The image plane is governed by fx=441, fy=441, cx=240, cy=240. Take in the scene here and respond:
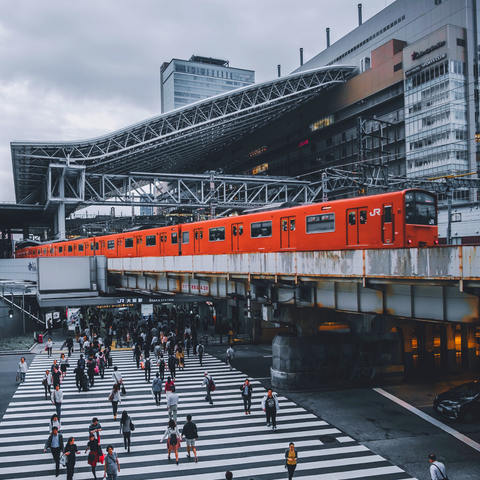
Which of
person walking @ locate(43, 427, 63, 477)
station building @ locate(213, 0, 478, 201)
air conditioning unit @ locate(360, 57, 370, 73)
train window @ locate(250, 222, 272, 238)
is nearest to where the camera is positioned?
person walking @ locate(43, 427, 63, 477)

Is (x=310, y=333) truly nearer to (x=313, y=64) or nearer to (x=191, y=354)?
(x=191, y=354)

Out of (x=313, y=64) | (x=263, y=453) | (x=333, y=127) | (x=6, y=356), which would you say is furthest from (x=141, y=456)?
(x=313, y=64)

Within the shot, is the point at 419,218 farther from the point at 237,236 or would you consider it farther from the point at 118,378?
the point at 118,378

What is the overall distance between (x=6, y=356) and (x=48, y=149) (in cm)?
3541

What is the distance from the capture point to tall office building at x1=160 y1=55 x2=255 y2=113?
156m

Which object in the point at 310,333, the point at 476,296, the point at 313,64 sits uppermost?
the point at 313,64

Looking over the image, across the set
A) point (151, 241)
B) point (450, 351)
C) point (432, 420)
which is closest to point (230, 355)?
point (151, 241)

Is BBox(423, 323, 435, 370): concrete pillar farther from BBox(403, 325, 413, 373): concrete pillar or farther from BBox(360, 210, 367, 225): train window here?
BBox(360, 210, 367, 225): train window

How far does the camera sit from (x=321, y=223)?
18.3 m

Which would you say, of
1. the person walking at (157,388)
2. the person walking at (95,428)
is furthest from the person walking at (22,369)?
the person walking at (95,428)

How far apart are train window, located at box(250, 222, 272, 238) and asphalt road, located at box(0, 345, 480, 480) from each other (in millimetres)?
7375

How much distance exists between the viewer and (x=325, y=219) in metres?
18.1

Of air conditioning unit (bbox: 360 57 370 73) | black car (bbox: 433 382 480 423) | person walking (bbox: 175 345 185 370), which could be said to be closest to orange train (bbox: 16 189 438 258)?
person walking (bbox: 175 345 185 370)

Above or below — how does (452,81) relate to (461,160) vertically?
above
